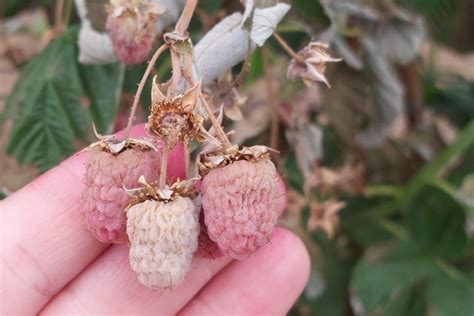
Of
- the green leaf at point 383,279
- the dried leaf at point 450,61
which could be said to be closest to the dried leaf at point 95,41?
the green leaf at point 383,279

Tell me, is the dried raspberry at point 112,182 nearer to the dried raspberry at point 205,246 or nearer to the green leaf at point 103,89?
the dried raspberry at point 205,246

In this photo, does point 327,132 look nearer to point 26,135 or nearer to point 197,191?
point 26,135

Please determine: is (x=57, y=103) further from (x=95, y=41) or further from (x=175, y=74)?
(x=175, y=74)

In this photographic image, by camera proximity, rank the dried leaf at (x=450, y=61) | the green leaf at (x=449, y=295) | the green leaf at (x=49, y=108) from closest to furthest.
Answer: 1. the green leaf at (x=49, y=108)
2. the green leaf at (x=449, y=295)
3. the dried leaf at (x=450, y=61)

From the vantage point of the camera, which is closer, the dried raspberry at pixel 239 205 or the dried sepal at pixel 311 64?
the dried raspberry at pixel 239 205

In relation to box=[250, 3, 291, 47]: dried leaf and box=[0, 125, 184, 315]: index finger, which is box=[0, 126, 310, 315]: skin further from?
box=[250, 3, 291, 47]: dried leaf
